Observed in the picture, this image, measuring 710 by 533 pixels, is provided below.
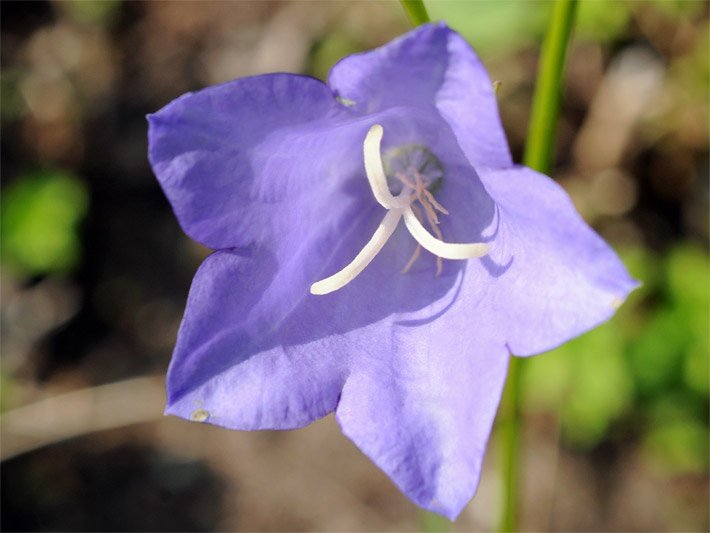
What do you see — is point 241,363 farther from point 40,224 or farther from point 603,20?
point 603,20

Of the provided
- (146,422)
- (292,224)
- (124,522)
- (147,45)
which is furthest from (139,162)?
(292,224)

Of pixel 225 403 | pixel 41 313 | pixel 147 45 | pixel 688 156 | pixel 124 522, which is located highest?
pixel 225 403

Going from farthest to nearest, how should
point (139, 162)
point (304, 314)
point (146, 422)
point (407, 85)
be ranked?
point (139, 162) < point (146, 422) < point (304, 314) < point (407, 85)

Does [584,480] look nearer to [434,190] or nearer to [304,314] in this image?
[434,190]

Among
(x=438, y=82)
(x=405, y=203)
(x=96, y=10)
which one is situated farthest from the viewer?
(x=96, y=10)

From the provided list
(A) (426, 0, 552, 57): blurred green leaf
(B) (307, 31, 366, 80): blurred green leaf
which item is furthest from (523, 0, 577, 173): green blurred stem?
(B) (307, 31, 366, 80): blurred green leaf

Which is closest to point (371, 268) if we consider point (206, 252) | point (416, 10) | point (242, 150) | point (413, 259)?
point (413, 259)

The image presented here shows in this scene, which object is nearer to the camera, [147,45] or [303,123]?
[303,123]
